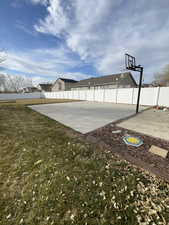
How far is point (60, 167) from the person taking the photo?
6.68 ft

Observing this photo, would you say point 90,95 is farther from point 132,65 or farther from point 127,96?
point 132,65

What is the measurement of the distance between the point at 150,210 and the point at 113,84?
22962mm

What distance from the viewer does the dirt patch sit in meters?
2.00

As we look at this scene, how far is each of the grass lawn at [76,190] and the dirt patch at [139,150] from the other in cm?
20

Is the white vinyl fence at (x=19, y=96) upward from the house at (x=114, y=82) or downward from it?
downward

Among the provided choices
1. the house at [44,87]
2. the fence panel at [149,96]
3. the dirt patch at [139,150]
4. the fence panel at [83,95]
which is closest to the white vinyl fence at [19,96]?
the fence panel at [83,95]

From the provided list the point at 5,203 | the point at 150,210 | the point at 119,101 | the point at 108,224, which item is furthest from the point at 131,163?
the point at 119,101

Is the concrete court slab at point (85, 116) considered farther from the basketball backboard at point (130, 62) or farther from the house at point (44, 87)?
the house at point (44, 87)

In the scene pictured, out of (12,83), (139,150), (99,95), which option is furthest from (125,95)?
(12,83)

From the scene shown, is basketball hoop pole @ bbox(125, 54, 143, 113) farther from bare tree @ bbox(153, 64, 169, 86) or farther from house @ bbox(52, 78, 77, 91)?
house @ bbox(52, 78, 77, 91)

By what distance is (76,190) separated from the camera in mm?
1592

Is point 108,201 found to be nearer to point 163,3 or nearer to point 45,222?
point 45,222

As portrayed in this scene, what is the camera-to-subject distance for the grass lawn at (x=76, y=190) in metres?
1.27

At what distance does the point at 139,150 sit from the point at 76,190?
1.76 metres
